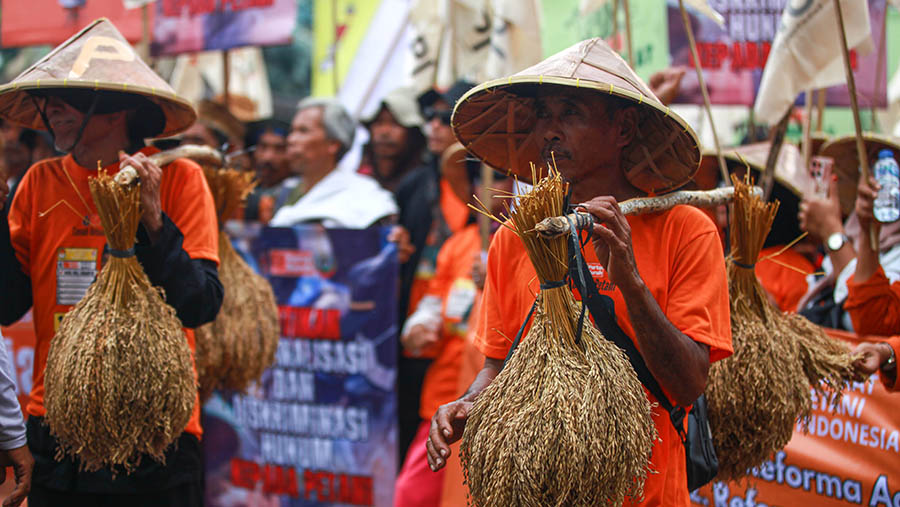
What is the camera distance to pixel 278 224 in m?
5.77

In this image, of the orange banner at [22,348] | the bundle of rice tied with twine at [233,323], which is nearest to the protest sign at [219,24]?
the orange banner at [22,348]

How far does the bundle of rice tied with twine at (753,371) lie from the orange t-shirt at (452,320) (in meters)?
2.21

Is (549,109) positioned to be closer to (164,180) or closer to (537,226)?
(537,226)

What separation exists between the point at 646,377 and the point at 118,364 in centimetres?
158

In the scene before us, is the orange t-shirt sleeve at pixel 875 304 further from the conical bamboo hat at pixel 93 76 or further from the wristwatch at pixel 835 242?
the conical bamboo hat at pixel 93 76

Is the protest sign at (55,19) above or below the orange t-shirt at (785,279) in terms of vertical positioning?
above

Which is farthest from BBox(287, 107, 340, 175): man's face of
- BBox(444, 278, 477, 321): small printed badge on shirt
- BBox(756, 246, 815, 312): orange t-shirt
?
BBox(756, 246, 815, 312): orange t-shirt

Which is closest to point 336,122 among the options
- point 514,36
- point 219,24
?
point 514,36

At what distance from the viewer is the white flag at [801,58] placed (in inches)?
155

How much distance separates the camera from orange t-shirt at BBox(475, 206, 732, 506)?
2283mm

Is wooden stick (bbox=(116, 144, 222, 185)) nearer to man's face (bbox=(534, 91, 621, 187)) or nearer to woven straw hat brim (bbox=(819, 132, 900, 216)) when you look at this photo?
man's face (bbox=(534, 91, 621, 187))

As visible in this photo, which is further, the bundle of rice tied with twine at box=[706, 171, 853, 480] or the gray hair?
the gray hair

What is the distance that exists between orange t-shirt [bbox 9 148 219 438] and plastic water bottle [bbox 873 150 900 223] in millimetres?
2539

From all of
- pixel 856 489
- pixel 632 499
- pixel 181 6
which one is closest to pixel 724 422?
pixel 632 499
